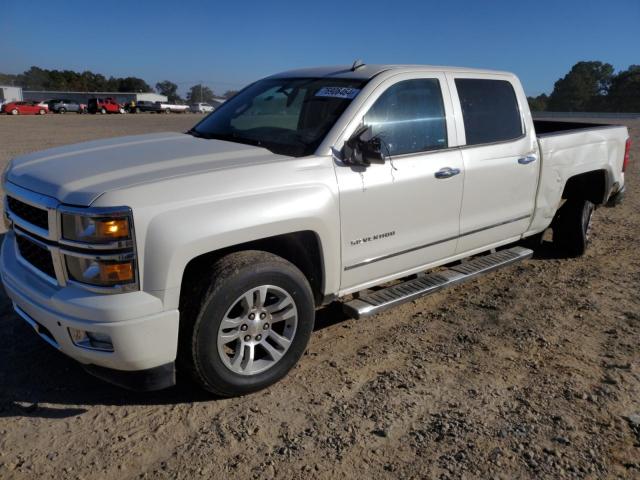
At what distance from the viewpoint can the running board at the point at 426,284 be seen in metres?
3.73

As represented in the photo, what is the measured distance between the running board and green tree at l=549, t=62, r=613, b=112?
7472cm

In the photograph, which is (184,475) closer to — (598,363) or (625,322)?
(598,363)

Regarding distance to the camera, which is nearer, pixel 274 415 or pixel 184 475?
pixel 184 475

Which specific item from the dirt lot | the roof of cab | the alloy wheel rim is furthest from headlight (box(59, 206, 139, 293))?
the roof of cab

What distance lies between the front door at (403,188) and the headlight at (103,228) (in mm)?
1340

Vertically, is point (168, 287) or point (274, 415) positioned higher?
point (168, 287)

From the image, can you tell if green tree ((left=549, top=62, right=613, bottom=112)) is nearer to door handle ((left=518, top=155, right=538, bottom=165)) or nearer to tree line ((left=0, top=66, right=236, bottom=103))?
tree line ((left=0, top=66, right=236, bottom=103))

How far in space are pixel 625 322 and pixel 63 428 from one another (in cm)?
406

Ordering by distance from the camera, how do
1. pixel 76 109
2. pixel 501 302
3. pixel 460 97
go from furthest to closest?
pixel 76 109
pixel 501 302
pixel 460 97

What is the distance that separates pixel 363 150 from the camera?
346cm

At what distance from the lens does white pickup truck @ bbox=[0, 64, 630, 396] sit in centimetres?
275

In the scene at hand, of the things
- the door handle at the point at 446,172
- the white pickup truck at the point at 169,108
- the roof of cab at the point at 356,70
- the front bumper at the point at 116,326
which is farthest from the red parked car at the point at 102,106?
the front bumper at the point at 116,326

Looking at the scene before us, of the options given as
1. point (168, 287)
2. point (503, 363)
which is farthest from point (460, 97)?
point (168, 287)

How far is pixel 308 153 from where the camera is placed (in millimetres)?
3498
